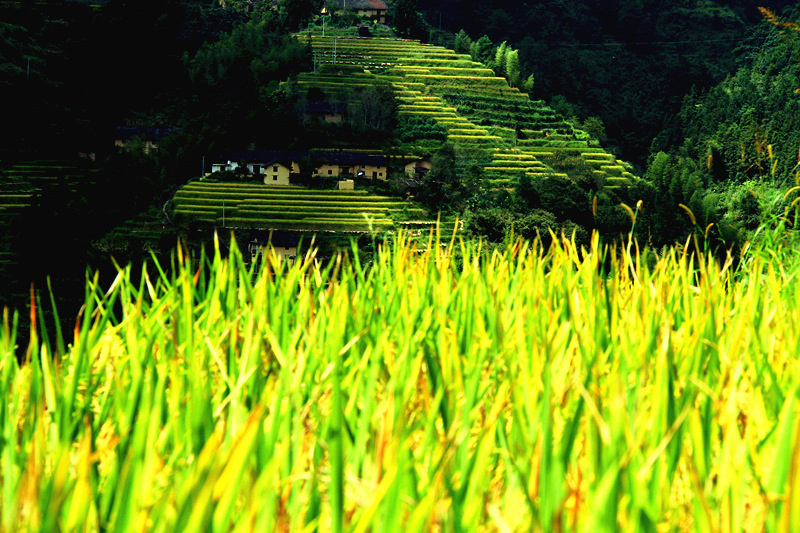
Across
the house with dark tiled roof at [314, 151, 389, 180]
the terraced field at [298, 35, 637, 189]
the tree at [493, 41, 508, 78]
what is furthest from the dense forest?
the house with dark tiled roof at [314, 151, 389, 180]

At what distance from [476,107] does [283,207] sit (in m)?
21.4

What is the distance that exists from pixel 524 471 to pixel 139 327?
2.97 feet

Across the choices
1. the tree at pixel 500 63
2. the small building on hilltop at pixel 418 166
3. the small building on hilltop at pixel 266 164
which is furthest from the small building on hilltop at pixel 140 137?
the tree at pixel 500 63

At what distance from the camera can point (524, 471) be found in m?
0.88

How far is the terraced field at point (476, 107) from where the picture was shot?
173 feet

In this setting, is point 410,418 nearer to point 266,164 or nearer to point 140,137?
point 266,164

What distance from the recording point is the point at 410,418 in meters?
1.15

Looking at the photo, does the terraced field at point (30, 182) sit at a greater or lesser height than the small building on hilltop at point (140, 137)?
lesser

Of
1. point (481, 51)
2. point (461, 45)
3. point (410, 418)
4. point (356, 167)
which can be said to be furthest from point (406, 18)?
point (410, 418)

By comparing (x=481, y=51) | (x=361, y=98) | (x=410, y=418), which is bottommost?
(x=410, y=418)

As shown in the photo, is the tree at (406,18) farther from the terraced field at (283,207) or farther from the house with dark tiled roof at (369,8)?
the terraced field at (283,207)

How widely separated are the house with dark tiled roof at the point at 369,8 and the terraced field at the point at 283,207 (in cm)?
3818

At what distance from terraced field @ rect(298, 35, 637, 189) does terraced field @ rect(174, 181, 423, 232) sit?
25.5 ft

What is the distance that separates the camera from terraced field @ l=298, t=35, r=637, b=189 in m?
52.7
